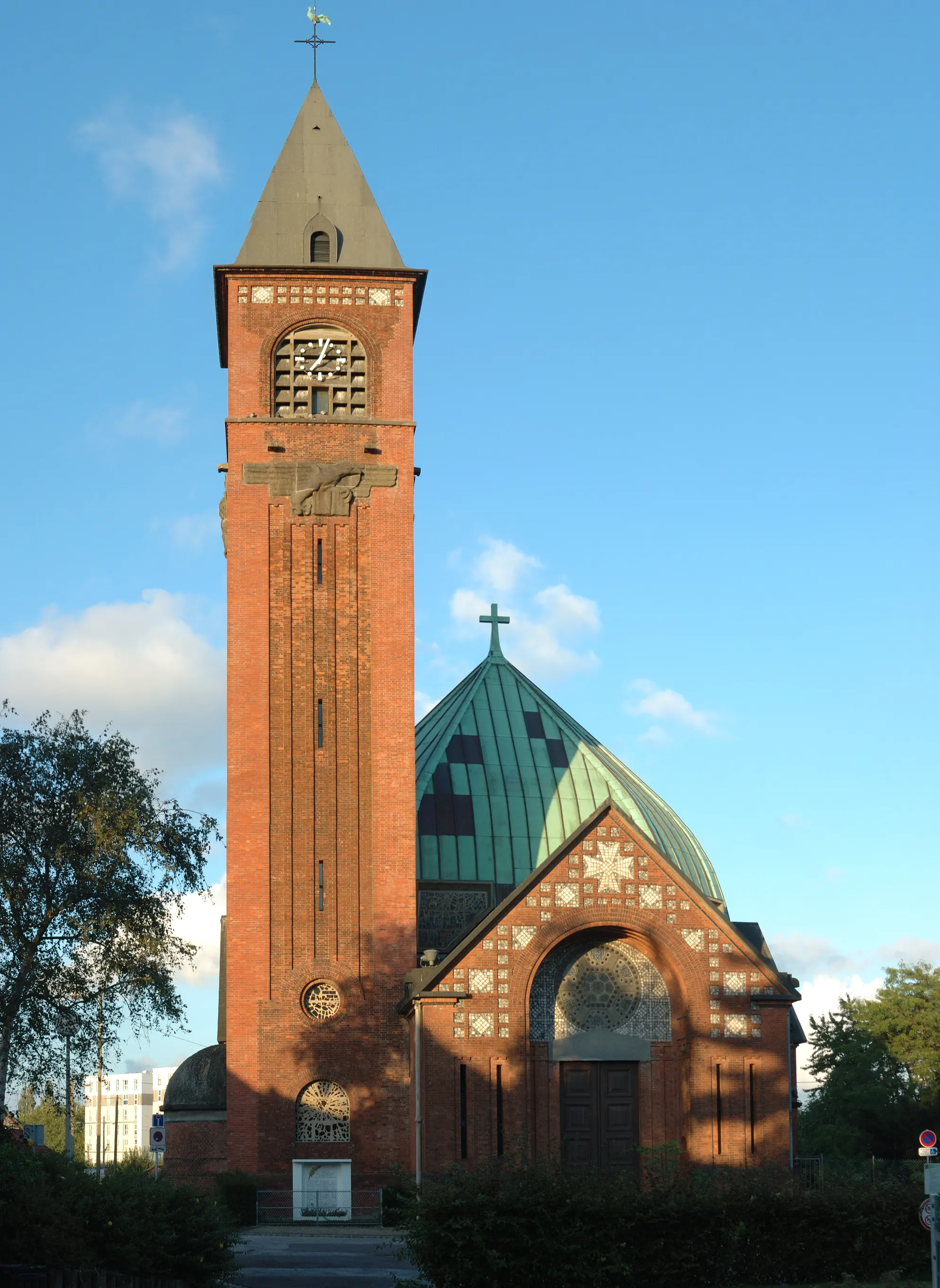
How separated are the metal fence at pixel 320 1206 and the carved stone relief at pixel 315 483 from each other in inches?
634

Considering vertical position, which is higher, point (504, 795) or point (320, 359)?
point (320, 359)

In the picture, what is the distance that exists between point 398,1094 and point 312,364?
717 inches

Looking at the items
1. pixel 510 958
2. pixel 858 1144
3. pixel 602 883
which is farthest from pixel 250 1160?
pixel 858 1144

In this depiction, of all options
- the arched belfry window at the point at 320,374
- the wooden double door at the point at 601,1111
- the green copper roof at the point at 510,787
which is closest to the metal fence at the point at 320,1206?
the wooden double door at the point at 601,1111

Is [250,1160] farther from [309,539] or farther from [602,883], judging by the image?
[309,539]

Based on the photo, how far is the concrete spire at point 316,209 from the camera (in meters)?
44.0

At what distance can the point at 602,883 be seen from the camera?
121 ft

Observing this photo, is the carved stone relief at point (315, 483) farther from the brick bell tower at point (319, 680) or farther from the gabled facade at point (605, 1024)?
the gabled facade at point (605, 1024)

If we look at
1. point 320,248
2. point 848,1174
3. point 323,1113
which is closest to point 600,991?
point 323,1113

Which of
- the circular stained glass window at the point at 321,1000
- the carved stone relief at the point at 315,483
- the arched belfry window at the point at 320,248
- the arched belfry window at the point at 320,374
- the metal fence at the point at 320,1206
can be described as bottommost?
the metal fence at the point at 320,1206

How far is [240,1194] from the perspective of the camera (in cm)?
3638

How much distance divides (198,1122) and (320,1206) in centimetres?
509

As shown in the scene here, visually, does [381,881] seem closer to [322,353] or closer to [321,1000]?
[321,1000]

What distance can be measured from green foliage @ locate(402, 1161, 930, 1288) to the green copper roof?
1729cm
